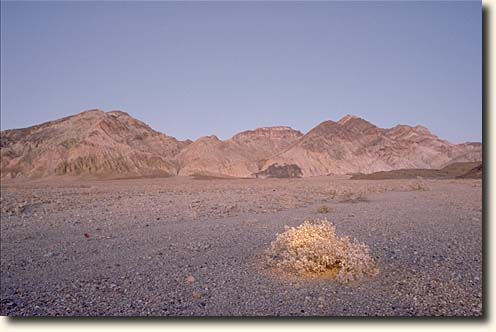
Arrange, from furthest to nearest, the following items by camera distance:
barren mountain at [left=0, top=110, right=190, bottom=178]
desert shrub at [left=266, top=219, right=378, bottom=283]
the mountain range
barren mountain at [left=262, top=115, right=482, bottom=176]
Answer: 1. barren mountain at [left=262, top=115, right=482, bottom=176]
2. the mountain range
3. barren mountain at [left=0, top=110, right=190, bottom=178]
4. desert shrub at [left=266, top=219, right=378, bottom=283]

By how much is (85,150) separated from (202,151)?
1025 inches

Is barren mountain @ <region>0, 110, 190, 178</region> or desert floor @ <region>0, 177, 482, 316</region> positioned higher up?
barren mountain @ <region>0, 110, 190, 178</region>

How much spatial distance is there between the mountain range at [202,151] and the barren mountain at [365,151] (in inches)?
8.2

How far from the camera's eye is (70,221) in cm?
1936

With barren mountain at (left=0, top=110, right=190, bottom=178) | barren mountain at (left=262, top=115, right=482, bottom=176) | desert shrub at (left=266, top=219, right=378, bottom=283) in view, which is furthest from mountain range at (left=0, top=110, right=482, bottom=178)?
desert shrub at (left=266, top=219, right=378, bottom=283)

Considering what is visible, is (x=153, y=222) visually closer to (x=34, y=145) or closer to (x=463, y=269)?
(x=463, y=269)

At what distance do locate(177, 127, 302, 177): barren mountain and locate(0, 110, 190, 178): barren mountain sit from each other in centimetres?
460

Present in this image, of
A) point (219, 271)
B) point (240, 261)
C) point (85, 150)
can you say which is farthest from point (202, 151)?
point (219, 271)

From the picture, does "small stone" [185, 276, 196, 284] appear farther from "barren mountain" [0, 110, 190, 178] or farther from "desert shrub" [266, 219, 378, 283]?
"barren mountain" [0, 110, 190, 178]

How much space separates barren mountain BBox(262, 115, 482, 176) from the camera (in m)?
105

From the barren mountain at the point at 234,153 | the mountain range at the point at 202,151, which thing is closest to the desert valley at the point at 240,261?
the mountain range at the point at 202,151

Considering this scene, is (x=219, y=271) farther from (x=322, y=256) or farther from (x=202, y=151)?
(x=202, y=151)

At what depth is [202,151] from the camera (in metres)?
111

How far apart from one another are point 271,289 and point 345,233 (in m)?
6.78
